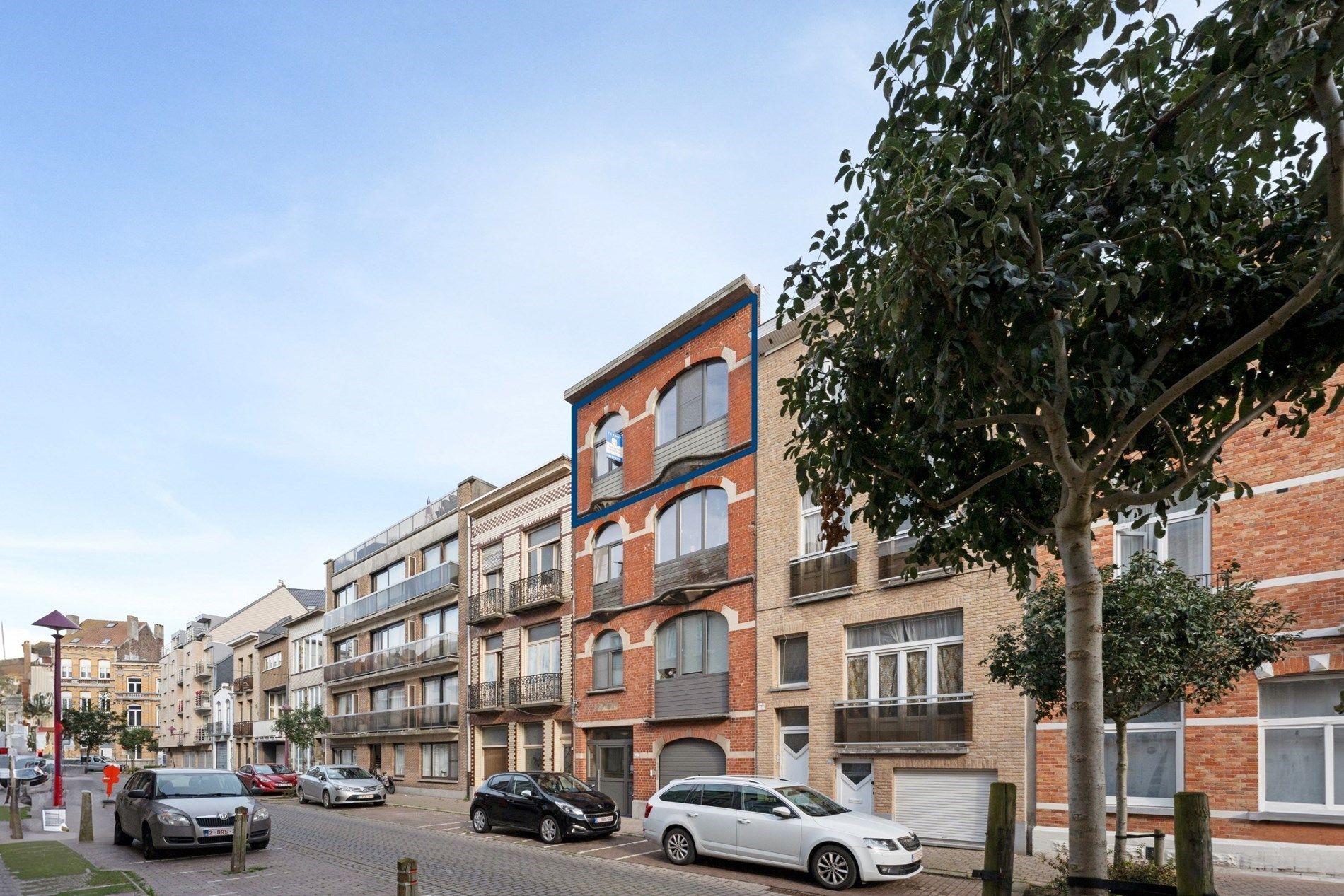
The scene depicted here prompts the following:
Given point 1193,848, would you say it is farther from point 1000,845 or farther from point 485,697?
point 485,697

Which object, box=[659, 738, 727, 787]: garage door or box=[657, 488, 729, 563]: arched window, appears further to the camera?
box=[657, 488, 729, 563]: arched window

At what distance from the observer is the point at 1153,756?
16.5 m

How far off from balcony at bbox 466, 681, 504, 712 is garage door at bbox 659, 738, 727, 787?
968 cm

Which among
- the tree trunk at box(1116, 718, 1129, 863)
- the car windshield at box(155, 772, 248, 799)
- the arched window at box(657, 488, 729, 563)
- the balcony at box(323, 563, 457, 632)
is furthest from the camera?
the balcony at box(323, 563, 457, 632)

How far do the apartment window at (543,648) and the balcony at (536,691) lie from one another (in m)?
0.26

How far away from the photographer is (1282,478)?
50.7 ft

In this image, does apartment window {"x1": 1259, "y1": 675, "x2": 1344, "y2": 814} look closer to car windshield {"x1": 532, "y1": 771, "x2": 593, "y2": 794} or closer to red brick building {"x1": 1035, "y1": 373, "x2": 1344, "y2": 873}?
red brick building {"x1": 1035, "y1": 373, "x2": 1344, "y2": 873}

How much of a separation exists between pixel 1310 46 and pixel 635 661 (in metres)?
25.6

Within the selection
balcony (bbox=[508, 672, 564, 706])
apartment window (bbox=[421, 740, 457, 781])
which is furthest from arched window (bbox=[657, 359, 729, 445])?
apartment window (bbox=[421, 740, 457, 781])

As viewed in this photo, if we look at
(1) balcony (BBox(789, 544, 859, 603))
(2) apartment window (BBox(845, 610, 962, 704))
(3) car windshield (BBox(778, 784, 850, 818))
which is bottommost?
(3) car windshield (BBox(778, 784, 850, 818))

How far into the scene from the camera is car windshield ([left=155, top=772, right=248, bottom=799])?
18891 millimetres

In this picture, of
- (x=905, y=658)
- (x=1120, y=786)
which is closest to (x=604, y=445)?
(x=905, y=658)

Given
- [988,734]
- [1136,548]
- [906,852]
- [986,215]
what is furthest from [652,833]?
[986,215]

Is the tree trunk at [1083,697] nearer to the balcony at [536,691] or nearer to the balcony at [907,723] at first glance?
the balcony at [907,723]
